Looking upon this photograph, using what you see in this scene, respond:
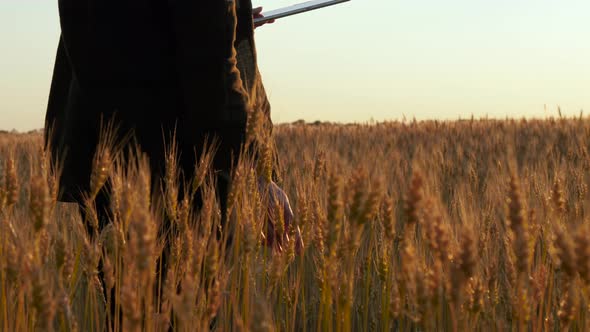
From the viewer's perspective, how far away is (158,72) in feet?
5.48

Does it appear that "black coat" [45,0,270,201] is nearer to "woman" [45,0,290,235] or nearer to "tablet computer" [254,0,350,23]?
"woman" [45,0,290,235]

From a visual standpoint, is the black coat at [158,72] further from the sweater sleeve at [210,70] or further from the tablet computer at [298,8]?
the tablet computer at [298,8]

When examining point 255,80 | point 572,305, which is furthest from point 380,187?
point 255,80

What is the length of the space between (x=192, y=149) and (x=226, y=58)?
0.81ft

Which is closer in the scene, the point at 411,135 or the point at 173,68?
the point at 173,68

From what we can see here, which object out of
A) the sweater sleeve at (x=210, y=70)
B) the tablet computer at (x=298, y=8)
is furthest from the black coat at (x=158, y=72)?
the tablet computer at (x=298, y=8)

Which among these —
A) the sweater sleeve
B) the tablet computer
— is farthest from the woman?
the tablet computer

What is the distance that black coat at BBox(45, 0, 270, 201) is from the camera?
5.07ft

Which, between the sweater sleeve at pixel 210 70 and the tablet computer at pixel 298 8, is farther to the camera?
the tablet computer at pixel 298 8

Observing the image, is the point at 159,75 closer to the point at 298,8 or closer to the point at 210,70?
the point at 210,70

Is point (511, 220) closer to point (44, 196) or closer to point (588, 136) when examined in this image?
point (44, 196)

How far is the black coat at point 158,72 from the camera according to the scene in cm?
154

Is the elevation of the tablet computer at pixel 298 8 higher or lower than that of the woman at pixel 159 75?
higher

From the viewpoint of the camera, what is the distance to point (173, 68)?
5.51ft
